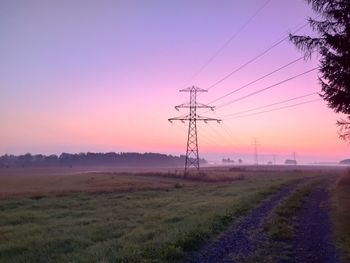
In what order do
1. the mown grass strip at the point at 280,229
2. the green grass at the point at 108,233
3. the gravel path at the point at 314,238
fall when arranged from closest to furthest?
the gravel path at the point at 314,238 → the mown grass strip at the point at 280,229 → the green grass at the point at 108,233

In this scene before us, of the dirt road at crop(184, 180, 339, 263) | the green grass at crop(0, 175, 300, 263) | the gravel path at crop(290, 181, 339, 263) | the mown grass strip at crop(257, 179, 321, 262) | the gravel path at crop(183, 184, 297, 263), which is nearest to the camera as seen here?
the gravel path at crop(290, 181, 339, 263)

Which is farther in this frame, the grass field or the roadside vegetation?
the grass field

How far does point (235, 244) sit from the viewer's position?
13.9 m

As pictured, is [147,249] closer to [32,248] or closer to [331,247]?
[331,247]

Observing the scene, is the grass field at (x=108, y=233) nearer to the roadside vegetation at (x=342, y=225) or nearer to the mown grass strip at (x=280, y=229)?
the mown grass strip at (x=280, y=229)

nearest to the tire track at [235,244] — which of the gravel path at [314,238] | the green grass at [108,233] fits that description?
the green grass at [108,233]

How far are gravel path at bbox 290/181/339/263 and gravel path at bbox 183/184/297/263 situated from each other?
1.37m

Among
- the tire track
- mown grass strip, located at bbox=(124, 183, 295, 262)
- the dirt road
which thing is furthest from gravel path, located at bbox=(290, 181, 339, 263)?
mown grass strip, located at bbox=(124, 183, 295, 262)

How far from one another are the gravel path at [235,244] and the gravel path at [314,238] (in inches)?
53.9

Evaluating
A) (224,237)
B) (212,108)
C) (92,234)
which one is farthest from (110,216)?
(212,108)

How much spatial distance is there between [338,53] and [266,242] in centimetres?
913

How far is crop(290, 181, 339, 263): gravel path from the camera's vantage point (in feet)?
38.7

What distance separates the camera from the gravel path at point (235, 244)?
12.2m

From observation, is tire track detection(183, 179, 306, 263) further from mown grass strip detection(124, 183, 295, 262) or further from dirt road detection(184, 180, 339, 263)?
mown grass strip detection(124, 183, 295, 262)
